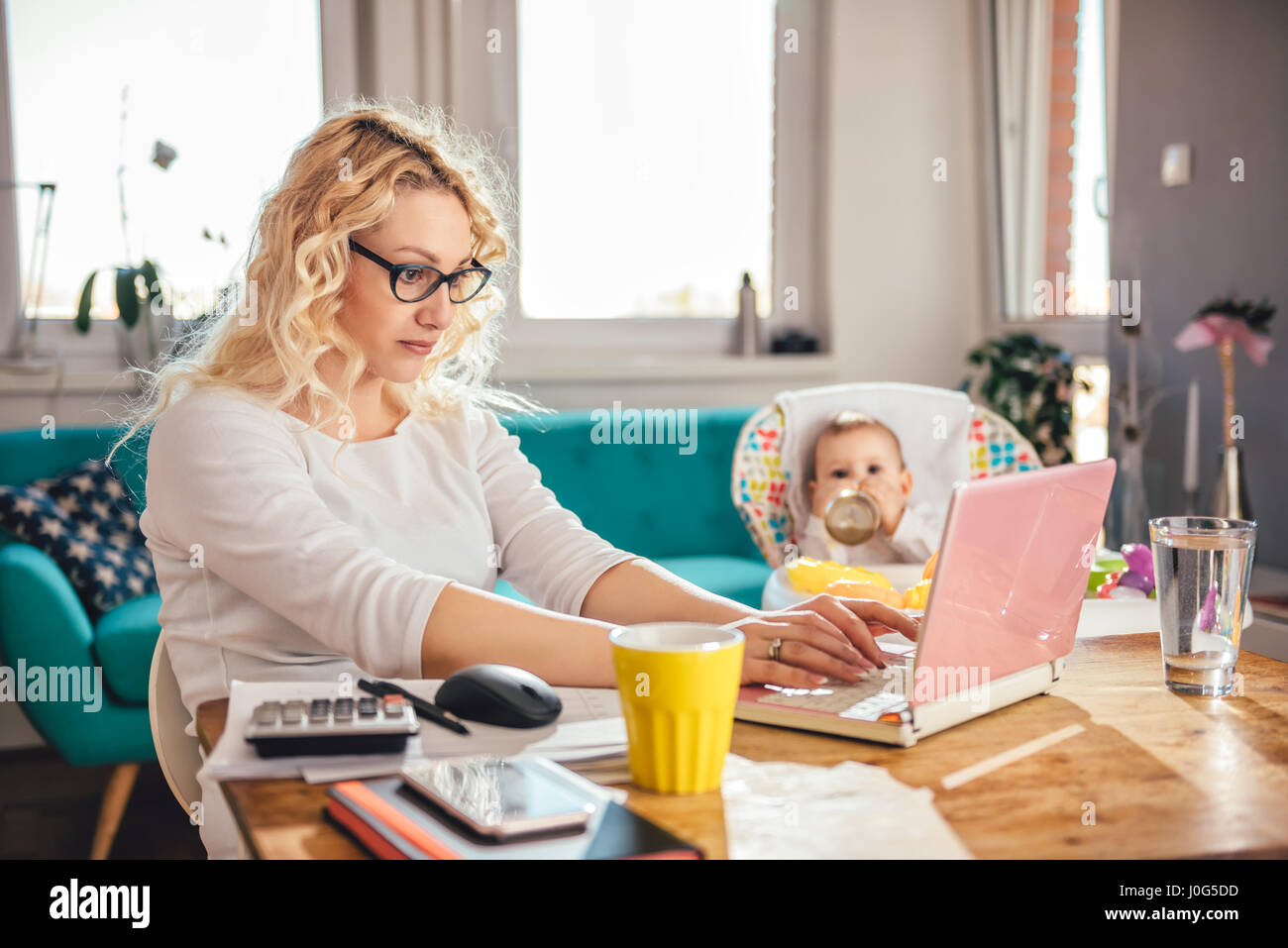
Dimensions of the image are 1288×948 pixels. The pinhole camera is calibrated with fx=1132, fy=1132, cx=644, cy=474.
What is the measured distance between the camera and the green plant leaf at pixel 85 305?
10.0 feet

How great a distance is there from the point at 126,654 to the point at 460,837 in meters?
2.10

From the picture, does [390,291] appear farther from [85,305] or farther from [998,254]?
[998,254]

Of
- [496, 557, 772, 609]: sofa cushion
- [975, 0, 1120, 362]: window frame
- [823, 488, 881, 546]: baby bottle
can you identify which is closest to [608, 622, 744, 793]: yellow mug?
[823, 488, 881, 546]: baby bottle

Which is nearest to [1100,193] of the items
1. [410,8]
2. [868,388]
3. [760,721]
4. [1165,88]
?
[1165,88]

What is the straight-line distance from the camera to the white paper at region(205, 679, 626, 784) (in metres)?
0.76

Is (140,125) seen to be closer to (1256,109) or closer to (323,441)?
(323,441)

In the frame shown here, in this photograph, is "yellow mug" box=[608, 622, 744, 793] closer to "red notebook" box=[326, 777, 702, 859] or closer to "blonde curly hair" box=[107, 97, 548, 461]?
"red notebook" box=[326, 777, 702, 859]

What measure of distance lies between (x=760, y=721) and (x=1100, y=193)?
3130mm

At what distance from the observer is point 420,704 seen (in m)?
0.89

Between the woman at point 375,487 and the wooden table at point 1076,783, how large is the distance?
5.8 inches

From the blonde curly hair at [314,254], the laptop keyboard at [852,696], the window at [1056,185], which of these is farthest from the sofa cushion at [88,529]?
the window at [1056,185]

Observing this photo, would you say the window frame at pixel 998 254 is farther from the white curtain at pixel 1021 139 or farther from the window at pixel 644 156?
the window at pixel 644 156

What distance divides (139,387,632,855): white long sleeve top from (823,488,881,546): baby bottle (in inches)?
39.4

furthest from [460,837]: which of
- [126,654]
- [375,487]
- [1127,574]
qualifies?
[126,654]
